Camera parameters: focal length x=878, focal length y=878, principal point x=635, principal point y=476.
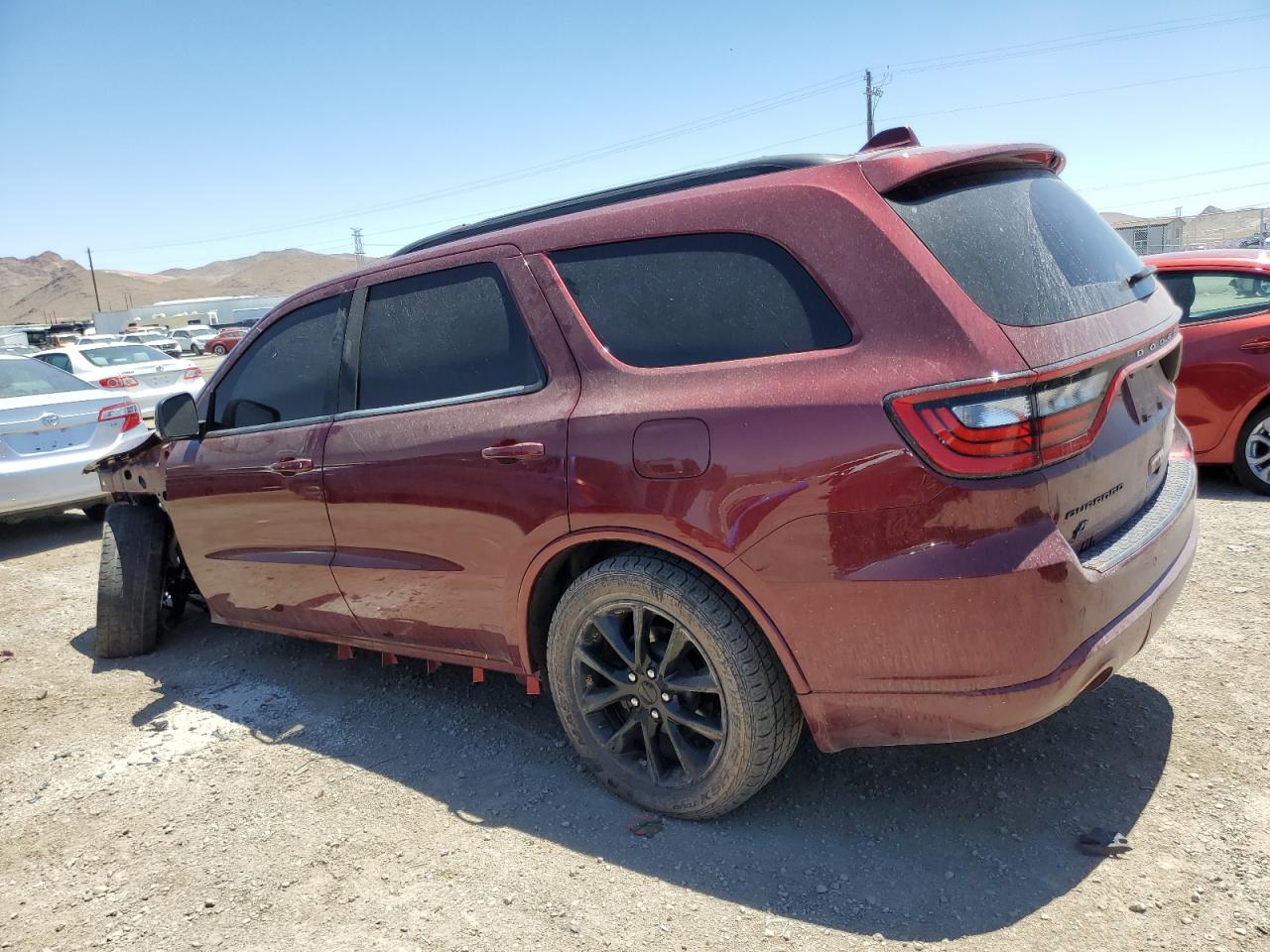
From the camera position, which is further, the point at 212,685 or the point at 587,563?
the point at 212,685

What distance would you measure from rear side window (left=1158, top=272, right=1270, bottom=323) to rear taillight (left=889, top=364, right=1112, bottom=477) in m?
4.79

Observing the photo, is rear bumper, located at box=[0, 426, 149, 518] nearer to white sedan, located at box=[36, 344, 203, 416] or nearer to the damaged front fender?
the damaged front fender

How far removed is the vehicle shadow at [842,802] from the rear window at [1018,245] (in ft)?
4.90

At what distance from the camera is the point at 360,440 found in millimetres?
3359

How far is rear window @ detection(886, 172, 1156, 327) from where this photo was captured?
7.50 ft

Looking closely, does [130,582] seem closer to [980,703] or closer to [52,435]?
[52,435]

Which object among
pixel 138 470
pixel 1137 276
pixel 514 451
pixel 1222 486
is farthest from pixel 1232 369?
pixel 138 470

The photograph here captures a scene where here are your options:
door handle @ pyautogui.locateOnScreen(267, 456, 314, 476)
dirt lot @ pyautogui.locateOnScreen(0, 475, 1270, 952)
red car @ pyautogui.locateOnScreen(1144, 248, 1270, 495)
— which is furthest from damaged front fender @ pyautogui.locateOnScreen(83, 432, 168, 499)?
red car @ pyautogui.locateOnScreen(1144, 248, 1270, 495)

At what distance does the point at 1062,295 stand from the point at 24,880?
12.0ft

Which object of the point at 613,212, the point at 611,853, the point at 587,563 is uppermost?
the point at 613,212

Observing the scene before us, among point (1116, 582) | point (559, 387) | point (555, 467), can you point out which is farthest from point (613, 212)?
point (1116, 582)

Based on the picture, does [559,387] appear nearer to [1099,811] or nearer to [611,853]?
[611,853]

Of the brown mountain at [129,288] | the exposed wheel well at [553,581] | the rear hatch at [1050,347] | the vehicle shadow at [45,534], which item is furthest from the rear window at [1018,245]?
the brown mountain at [129,288]

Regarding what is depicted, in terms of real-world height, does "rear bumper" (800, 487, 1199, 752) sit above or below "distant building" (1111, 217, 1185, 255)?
below
